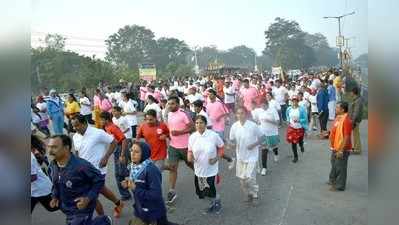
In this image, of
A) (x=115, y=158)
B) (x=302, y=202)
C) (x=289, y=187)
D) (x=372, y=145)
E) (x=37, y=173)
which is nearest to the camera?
(x=372, y=145)

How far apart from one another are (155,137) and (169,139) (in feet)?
0.69

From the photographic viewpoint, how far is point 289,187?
15.3 feet

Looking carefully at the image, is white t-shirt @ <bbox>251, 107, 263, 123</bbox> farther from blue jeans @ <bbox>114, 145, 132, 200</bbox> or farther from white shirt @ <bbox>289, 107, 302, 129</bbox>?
blue jeans @ <bbox>114, 145, 132, 200</bbox>

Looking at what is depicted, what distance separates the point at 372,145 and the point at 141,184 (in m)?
1.69

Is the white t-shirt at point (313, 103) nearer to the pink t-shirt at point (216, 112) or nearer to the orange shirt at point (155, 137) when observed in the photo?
the orange shirt at point (155, 137)

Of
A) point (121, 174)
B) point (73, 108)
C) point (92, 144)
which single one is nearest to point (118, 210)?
point (121, 174)

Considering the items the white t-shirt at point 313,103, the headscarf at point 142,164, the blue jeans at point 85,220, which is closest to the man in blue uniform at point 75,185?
the blue jeans at point 85,220

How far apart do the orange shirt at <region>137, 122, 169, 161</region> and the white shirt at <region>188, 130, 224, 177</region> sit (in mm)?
616

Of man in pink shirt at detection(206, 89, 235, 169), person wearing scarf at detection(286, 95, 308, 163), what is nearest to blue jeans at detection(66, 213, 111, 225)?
person wearing scarf at detection(286, 95, 308, 163)

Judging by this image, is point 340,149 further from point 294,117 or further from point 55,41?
point 55,41

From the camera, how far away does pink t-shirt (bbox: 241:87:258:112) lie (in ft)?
16.7

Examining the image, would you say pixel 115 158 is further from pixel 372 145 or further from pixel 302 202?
pixel 372 145

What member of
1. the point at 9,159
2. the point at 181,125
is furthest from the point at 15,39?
the point at 181,125

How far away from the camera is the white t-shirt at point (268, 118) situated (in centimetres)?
546
